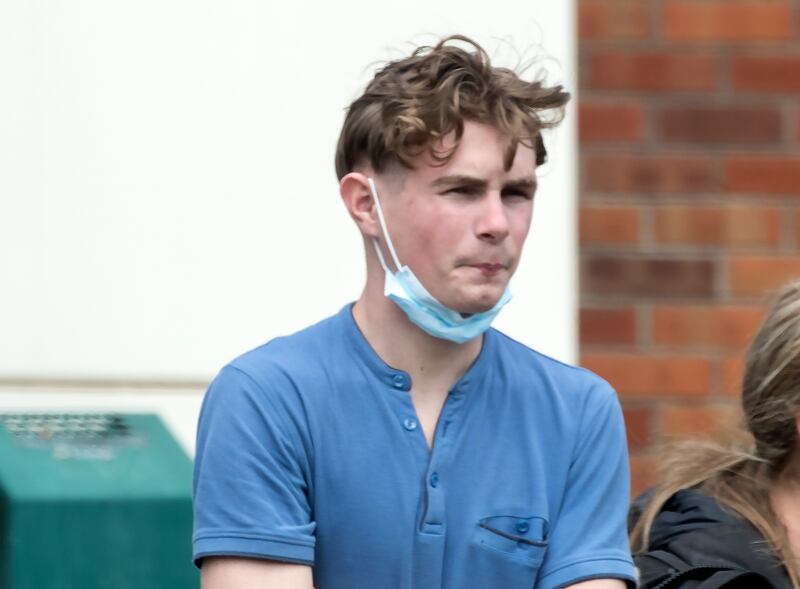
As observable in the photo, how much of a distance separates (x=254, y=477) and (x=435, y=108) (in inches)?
23.1

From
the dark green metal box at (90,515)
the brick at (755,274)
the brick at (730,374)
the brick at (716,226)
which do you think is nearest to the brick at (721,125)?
the brick at (716,226)

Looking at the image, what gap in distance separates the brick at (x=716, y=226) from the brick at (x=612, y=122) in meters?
0.20

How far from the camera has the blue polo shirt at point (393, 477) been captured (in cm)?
241

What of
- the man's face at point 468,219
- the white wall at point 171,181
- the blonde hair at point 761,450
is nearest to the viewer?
the man's face at point 468,219

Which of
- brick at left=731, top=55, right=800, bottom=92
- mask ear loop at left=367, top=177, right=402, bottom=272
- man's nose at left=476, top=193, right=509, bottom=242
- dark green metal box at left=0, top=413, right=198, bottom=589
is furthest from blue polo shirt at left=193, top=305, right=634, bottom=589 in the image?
brick at left=731, top=55, right=800, bottom=92

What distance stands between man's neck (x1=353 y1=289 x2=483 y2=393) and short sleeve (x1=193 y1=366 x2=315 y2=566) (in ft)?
0.58

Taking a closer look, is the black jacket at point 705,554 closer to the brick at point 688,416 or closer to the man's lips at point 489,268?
the man's lips at point 489,268

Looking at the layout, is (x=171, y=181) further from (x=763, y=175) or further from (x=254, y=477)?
(x=763, y=175)

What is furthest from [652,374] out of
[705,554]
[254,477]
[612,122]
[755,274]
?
[254,477]

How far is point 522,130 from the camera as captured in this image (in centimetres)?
252

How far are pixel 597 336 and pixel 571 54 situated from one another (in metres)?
0.79

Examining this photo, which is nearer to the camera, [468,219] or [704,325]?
[468,219]

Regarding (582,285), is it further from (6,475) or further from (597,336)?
(6,475)

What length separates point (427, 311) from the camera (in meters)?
2.52
